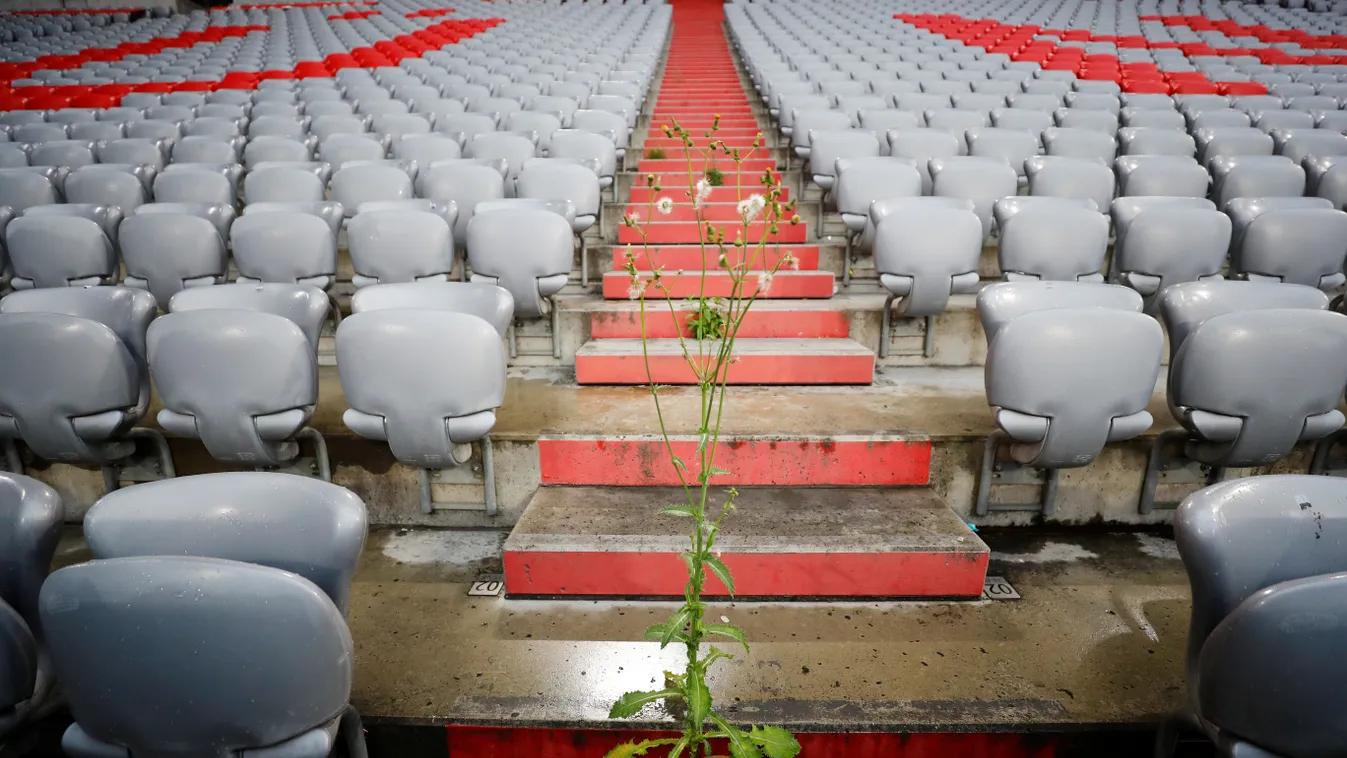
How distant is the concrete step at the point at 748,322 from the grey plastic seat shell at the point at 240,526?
1832mm

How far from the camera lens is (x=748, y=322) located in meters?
2.88

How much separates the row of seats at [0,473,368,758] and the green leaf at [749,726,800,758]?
2.22 ft

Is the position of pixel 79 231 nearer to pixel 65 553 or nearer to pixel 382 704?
pixel 65 553

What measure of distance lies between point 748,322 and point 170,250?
2252mm

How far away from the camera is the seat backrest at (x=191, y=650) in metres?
0.91

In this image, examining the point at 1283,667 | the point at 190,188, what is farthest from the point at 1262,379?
the point at 190,188

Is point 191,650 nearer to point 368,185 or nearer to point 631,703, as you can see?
point 631,703

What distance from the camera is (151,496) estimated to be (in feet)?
3.75

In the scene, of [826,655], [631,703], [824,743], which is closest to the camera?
[631,703]

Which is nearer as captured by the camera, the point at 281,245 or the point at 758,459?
the point at 758,459

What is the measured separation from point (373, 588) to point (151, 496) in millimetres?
839

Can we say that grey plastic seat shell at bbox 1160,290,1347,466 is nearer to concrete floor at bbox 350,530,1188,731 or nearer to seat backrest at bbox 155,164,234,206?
concrete floor at bbox 350,530,1188,731

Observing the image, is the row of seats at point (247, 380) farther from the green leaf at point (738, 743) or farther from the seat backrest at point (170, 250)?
the green leaf at point (738, 743)

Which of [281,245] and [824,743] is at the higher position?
[281,245]
